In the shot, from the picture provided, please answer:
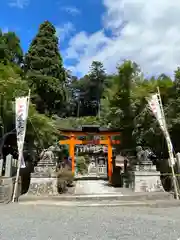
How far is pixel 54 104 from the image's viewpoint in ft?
68.9

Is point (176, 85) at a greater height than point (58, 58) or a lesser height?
lesser

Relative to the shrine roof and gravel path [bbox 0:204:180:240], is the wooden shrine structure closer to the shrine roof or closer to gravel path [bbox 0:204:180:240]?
the shrine roof

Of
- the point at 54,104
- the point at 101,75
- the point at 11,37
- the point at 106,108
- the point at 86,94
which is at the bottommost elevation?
the point at 106,108

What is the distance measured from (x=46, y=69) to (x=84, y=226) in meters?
16.4

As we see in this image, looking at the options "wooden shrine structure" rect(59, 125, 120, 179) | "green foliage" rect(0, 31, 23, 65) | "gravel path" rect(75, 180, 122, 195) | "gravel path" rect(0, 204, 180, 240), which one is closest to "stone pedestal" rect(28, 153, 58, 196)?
"gravel path" rect(75, 180, 122, 195)

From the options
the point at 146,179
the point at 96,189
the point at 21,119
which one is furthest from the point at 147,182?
the point at 21,119

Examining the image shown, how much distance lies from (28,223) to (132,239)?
6.80 feet

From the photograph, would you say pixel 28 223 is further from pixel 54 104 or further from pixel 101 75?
pixel 101 75

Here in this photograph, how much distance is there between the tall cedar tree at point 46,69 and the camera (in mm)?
19203

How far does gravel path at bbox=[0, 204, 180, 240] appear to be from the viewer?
3828 millimetres

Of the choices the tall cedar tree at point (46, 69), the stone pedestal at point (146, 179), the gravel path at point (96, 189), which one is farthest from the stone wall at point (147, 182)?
the tall cedar tree at point (46, 69)

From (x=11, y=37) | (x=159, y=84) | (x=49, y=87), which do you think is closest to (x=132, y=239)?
(x=159, y=84)

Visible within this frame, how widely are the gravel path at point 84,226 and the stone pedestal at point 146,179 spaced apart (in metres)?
3.25

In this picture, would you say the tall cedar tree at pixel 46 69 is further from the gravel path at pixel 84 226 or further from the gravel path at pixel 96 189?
the gravel path at pixel 84 226
